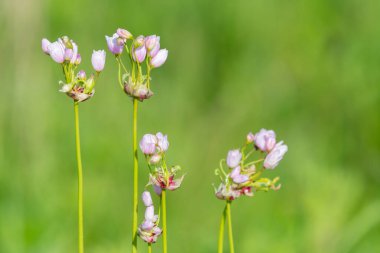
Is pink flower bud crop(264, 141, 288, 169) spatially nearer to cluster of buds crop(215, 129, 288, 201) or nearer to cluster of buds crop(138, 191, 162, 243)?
cluster of buds crop(215, 129, 288, 201)

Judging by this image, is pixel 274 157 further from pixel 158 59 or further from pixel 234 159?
pixel 158 59

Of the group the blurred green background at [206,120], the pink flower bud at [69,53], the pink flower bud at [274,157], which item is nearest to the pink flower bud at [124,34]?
the pink flower bud at [69,53]

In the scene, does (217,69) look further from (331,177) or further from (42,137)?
(331,177)

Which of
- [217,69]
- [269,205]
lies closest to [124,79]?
[269,205]

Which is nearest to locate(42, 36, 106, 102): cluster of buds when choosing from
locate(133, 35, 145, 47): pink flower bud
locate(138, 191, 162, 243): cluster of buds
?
locate(133, 35, 145, 47): pink flower bud

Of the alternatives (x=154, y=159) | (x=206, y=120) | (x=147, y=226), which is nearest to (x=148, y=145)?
(x=154, y=159)
